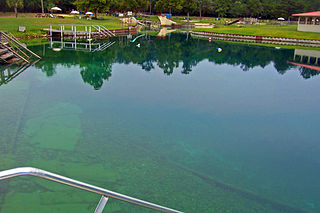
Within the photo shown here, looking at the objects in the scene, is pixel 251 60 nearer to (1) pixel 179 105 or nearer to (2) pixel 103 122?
(1) pixel 179 105

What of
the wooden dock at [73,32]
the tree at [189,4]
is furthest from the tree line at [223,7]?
the wooden dock at [73,32]

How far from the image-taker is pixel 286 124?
11586 millimetres

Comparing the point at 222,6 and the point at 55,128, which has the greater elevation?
the point at 222,6

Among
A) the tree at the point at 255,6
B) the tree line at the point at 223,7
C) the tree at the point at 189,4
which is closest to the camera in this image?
the tree line at the point at 223,7

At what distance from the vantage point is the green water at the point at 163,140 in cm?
676

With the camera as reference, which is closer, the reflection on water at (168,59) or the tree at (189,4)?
the reflection on water at (168,59)

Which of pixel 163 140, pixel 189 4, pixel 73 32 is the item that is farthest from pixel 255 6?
pixel 163 140

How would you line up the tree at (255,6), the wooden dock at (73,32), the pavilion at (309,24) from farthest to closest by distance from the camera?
the tree at (255,6)
the pavilion at (309,24)
the wooden dock at (73,32)

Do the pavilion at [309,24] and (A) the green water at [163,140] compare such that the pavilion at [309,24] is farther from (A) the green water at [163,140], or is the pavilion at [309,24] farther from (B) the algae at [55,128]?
(B) the algae at [55,128]

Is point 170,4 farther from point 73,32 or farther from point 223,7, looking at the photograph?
point 73,32

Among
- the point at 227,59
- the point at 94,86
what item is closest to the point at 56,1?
the point at 227,59

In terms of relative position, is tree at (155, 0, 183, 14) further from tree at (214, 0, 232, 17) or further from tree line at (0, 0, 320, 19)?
tree at (214, 0, 232, 17)

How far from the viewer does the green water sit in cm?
676

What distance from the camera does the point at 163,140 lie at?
9602 millimetres
